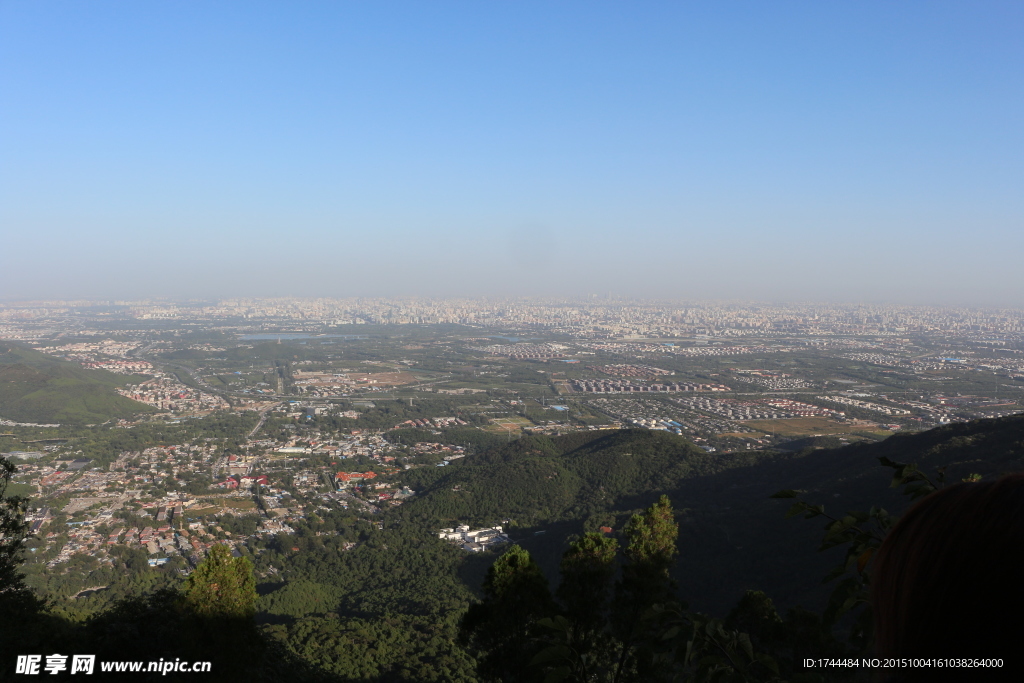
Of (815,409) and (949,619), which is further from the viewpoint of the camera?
(815,409)

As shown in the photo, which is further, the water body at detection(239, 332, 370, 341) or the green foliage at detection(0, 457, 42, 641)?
the water body at detection(239, 332, 370, 341)

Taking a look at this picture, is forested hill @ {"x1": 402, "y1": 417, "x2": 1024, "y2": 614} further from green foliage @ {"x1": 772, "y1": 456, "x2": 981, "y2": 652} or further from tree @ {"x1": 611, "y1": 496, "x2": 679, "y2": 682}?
green foliage @ {"x1": 772, "y1": 456, "x2": 981, "y2": 652}

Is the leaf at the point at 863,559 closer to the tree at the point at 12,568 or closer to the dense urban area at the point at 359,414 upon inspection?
the tree at the point at 12,568

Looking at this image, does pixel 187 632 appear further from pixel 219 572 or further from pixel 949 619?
pixel 949 619

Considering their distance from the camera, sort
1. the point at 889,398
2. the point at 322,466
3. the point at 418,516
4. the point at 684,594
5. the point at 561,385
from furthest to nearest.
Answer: the point at 561,385, the point at 889,398, the point at 322,466, the point at 418,516, the point at 684,594

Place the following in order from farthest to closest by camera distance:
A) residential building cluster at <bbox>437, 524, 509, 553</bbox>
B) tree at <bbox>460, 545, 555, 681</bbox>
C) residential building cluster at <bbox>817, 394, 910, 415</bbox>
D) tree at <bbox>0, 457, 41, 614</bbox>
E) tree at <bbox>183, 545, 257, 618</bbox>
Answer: residential building cluster at <bbox>817, 394, 910, 415</bbox> → residential building cluster at <bbox>437, 524, 509, 553</bbox> → tree at <bbox>0, 457, 41, 614</bbox> → tree at <bbox>183, 545, 257, 618</bbox> → tree at <bbox>460, 545, 555, 681</bbox>

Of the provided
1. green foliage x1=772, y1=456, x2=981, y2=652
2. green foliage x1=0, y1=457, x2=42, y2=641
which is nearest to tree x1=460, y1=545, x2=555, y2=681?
green foliage x1=772, y1=456, x2=981, y2=652

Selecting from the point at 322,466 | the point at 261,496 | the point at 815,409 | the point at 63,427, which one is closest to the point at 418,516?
the point at 261,496

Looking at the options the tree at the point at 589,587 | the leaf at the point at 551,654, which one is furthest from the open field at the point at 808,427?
the leaf at the point at 551,654
